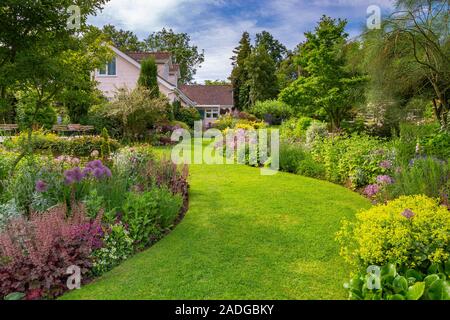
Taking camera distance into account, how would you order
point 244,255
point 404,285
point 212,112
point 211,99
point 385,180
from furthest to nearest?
1. point 211,99
2. point 212,112
3. point 385,180
4. point 244,255
5. point 404,285

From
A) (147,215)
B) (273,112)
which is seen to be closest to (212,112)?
(273,112)

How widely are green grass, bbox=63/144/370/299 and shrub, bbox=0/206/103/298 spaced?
268mm

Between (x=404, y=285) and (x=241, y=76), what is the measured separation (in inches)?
1618

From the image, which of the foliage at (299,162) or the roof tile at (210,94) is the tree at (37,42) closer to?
the foliage at (299,162)

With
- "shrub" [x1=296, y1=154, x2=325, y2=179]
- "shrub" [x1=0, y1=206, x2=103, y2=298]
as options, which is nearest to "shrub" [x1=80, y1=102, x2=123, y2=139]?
"shrub" [x1=296, y1=154, x2=325, y2=179]

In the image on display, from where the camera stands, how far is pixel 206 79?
223ft

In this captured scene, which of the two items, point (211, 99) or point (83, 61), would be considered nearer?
point (83, 61)

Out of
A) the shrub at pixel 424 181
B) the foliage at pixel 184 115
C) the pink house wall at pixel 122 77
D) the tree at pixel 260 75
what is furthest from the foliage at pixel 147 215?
the tree at pixel 260 75

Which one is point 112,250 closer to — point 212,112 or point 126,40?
point 212,112

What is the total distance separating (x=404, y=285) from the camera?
329 centimetres

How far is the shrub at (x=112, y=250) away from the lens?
4.14m

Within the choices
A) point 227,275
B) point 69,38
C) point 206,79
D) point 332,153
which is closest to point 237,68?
point 206,79

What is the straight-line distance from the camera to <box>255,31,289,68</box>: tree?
171ft
